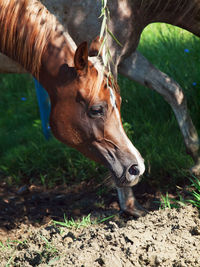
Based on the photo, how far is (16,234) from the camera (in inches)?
140

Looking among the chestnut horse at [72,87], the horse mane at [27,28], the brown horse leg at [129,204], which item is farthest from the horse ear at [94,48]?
the brown horse leg at [129,204]

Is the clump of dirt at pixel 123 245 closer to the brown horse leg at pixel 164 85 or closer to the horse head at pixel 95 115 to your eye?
the horse head at pixel 95 115

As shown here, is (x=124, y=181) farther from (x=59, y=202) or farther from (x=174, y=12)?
(x=174, y=12)

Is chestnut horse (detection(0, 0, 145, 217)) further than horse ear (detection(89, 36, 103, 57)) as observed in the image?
No

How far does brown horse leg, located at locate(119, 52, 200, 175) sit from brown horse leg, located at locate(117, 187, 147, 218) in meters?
0.73

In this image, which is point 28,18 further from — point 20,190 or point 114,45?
point 20,190

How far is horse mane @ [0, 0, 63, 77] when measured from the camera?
2988 millimetres

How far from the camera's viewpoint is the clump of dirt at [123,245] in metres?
2.29

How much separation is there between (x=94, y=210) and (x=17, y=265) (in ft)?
4.54

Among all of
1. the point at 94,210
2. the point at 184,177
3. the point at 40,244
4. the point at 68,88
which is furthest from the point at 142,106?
the point at 40,244

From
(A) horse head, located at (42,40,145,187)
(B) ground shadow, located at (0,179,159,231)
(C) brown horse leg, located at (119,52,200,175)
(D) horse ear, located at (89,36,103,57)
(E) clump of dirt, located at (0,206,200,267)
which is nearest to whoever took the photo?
(E) clump of dirt, located at (0,206,200,267)

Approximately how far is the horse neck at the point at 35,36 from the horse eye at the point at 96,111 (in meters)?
0.36

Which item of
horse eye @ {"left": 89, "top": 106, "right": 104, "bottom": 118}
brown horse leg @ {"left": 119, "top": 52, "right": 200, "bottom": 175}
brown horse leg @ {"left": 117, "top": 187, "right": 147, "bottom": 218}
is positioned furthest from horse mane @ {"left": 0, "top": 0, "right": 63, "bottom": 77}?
brown horse leg @ {"left": 117, "top": 187, "right": 147, "bottom": 218}

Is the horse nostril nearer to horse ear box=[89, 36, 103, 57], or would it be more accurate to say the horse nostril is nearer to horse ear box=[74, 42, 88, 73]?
horse ear box=[74, 42, 88, 73]
